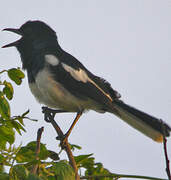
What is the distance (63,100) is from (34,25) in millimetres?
1626

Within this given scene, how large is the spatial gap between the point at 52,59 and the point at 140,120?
4.72 feet

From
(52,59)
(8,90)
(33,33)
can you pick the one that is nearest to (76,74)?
(52,59)

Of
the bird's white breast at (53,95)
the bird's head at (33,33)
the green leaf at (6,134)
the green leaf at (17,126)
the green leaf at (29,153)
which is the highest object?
the bird's head at (33,33)

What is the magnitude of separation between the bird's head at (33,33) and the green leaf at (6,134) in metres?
3.09

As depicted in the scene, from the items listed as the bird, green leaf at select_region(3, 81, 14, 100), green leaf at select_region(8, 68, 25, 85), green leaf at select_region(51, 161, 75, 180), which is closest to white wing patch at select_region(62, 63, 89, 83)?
the bird

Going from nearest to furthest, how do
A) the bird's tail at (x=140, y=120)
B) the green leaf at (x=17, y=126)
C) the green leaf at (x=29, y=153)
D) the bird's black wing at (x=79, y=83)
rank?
the green leaf at (x=29, y=153)
the green leaf at (x=17, y=126)
the bird's tail at (x=140, y=120)
the bird's black wing at (x=79, y=83)

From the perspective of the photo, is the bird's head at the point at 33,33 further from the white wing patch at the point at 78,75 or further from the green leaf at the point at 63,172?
the green leaf at the point at 63,172

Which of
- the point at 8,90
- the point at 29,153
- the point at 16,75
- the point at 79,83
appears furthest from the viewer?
the point at 79,83

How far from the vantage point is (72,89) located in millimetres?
4887

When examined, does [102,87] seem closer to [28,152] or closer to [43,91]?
[43,91]

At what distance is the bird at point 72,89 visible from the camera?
4688 mm

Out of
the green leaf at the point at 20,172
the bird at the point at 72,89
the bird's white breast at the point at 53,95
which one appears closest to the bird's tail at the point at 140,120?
the bird at the point at 72,89

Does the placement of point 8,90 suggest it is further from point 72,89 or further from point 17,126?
point 72,89

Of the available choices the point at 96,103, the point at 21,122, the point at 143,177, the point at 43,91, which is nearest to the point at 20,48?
the point at 43,91
